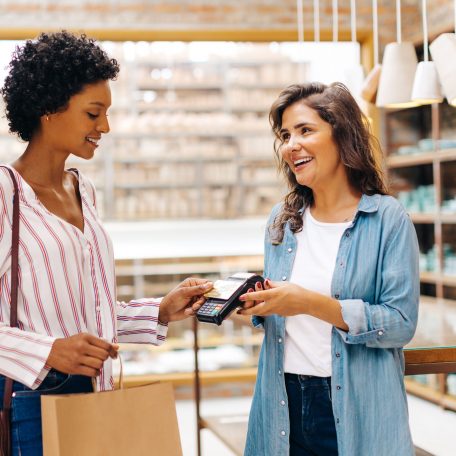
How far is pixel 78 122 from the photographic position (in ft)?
5.49

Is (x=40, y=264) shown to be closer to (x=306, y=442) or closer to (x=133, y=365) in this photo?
(x=306, y=442)

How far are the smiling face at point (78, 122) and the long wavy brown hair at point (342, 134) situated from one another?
0.47 m

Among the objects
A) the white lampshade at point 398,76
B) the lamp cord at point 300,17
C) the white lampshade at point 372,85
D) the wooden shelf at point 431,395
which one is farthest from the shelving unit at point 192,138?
the white lampshade at point 398,76

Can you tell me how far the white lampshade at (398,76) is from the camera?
10.8ft

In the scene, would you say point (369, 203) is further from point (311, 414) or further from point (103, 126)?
point (103, 126)

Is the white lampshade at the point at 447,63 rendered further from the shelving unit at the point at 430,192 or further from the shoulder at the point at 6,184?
the shelving unit at the point at 430,192

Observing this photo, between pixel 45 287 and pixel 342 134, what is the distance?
0.78 m

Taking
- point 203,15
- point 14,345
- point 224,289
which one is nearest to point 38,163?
point 14,345

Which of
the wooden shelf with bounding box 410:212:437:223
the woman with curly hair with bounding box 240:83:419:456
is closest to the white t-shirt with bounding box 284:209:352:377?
the woman with curly hair with bounding box 240:83:419:456

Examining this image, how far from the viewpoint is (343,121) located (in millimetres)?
1848

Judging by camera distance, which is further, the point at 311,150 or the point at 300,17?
the point at 300,17

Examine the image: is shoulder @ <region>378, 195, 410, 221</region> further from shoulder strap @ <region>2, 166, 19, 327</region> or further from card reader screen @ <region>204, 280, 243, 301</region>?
shoulder strap @ <region>2, 166, 19, 327</region>

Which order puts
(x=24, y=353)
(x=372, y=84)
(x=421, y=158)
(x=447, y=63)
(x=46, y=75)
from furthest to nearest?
(x=421, y=158), (x=372, y=84), (x=447, y=63), (x=46, y=75), (x=24, y=353)

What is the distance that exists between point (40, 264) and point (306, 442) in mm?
738
